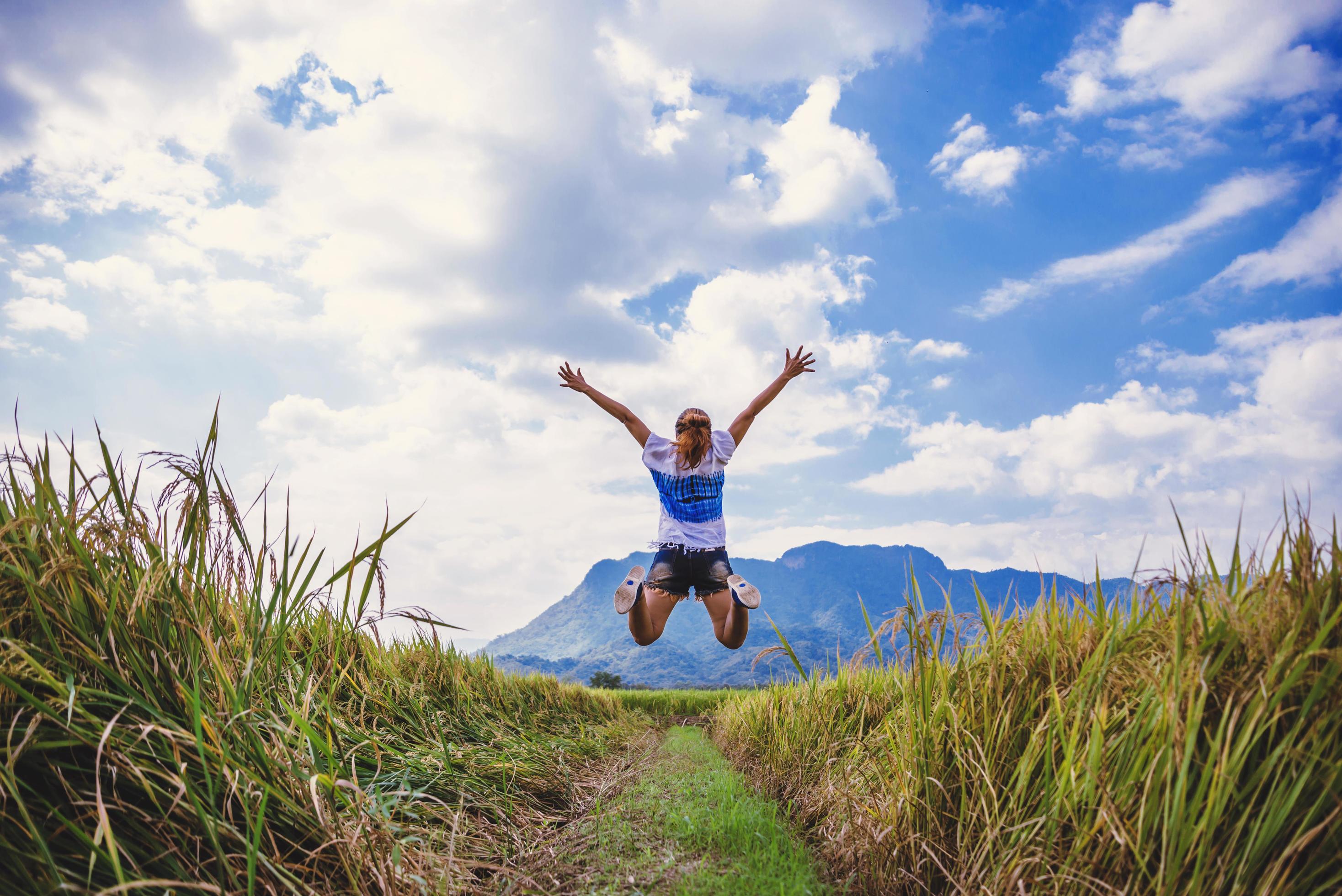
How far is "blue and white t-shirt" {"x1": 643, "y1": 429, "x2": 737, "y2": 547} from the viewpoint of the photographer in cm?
601

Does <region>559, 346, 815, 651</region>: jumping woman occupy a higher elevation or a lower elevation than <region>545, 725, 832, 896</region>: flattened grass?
higher

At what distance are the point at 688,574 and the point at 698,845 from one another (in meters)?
2.91

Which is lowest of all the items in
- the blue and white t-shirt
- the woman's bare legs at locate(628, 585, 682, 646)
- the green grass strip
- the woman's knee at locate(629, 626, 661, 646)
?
the green grass strip

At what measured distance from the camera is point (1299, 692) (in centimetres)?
163

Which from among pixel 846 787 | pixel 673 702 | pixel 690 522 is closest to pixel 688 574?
pixel 690 522

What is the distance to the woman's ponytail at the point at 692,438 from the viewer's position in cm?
590

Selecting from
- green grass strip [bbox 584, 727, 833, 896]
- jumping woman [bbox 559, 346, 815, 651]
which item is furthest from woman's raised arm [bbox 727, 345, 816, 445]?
green grass strip [bbox 584, 727, 833, 896]

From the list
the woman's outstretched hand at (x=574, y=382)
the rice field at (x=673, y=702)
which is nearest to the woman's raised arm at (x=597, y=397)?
the woman's outstretched hand at (x=574, y=382)

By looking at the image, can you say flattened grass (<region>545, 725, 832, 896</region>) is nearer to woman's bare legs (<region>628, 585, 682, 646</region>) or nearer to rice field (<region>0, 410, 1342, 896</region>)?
rice field (<region>0, 410, 1342, 896</region>)

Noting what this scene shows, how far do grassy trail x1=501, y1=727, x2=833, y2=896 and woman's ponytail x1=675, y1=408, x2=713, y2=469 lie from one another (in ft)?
8.78

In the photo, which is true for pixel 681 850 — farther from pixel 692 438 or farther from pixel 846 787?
pixel 692 438

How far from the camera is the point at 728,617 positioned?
5918 mm

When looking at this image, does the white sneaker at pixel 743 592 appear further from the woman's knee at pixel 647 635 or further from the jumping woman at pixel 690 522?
the woman's knee at pixel 647 635

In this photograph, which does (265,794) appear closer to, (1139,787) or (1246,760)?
(1139,787)
